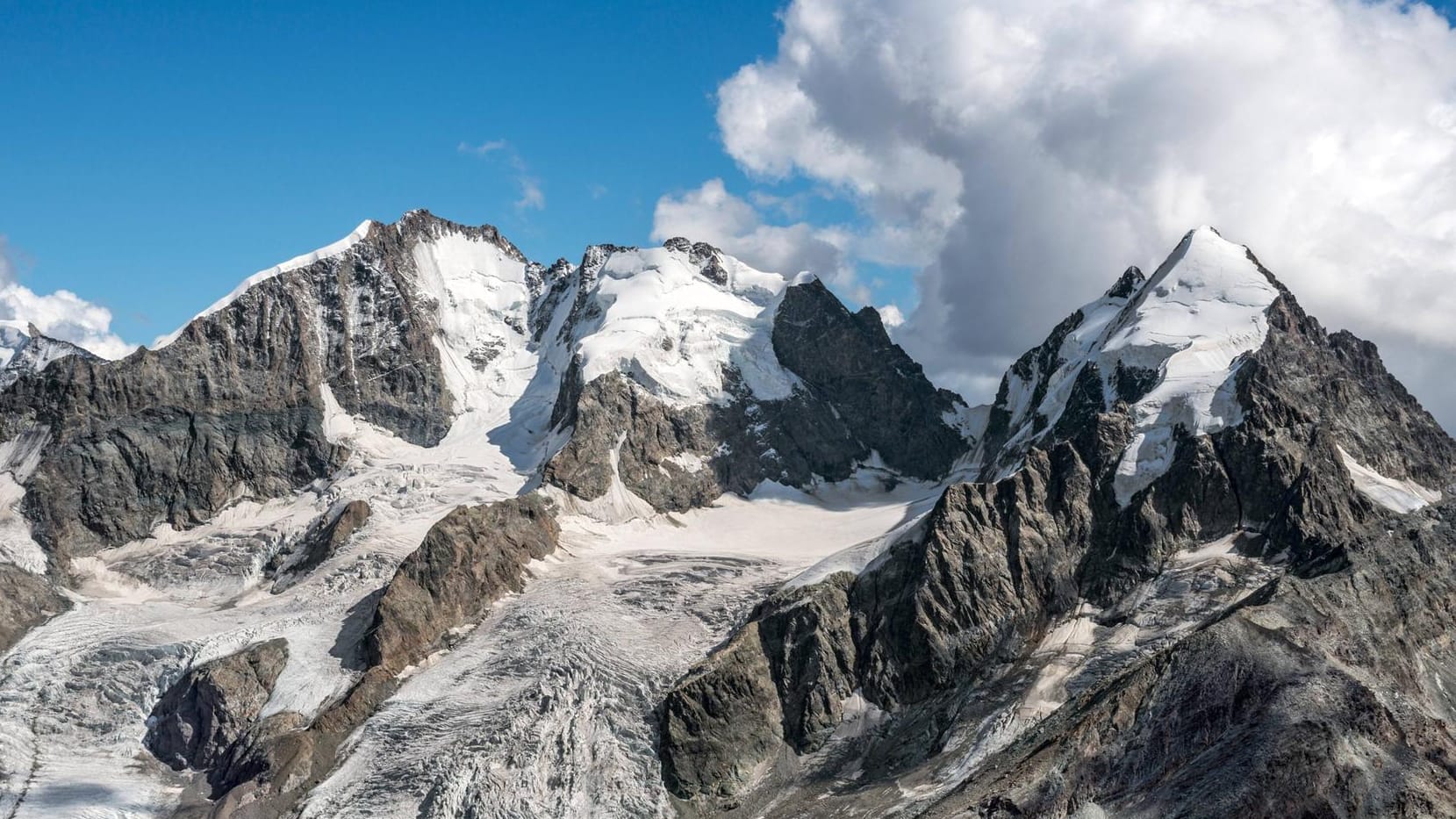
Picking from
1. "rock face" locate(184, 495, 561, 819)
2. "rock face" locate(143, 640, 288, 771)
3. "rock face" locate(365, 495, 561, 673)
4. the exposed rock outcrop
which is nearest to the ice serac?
"rock face" locate(184, 495, 561, 819)

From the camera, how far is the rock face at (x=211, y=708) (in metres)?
133

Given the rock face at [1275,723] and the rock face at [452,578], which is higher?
the rock face at [452,578]

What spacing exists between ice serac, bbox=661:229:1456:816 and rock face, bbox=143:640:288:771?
1731 inches

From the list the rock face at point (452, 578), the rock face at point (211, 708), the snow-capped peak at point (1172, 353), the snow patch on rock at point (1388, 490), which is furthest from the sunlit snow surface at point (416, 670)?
the snow patch on rock at point (1388, 490)

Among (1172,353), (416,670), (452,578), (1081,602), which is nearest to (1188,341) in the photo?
(1172,353)

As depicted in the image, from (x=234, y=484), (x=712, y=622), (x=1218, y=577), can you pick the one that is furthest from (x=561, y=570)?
(x=1218, y=577)

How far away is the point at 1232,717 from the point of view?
87.8 metres

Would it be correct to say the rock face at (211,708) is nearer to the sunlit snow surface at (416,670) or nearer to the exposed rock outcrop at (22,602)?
the sunlit snow surface at (416,670)

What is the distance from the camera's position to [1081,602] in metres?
127

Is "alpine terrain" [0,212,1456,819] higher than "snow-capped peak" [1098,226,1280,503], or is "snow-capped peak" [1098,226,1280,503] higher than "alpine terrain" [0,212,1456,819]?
"snow-capped peak" [1098,226,1280,503]

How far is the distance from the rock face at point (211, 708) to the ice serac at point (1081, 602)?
43962 mm

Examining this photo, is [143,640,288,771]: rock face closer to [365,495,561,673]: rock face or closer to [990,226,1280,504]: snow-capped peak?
[365,495,561,673]: rock face

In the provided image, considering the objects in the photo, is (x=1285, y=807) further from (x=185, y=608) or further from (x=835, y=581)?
(x=185, y=608)

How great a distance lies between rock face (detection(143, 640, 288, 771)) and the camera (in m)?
133
